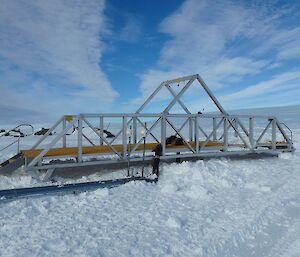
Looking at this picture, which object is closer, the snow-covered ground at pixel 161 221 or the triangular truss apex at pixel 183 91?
the snow-covered ground at pixel 161 221

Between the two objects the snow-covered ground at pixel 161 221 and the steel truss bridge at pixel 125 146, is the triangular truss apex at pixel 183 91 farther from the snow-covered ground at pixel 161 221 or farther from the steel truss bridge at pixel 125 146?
the snow-covered ground at pixel 161 221

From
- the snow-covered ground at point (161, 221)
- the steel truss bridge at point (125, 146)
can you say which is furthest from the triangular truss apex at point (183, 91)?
the snow-covered ground at point (161, 221)

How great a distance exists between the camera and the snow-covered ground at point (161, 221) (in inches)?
169

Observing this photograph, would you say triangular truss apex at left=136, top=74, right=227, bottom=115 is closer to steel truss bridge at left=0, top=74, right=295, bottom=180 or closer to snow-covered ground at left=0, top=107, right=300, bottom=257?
steel truss bridge at left=0, top=74, right=295, bottom=180

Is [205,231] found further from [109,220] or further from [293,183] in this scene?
[293,183]

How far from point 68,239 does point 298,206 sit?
4174 mm

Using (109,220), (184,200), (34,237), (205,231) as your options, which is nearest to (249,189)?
(184,200)

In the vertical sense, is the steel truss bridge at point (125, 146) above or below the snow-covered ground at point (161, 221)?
above

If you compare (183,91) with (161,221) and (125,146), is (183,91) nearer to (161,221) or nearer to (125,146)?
(125,146)

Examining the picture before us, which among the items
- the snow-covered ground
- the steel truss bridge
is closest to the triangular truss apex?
the steel truss bridge

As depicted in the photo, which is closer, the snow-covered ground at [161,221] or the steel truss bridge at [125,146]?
the snow-covered ground at [161,221]

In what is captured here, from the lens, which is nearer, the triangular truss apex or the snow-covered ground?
the snow-covered ground

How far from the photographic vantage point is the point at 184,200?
21.0ft

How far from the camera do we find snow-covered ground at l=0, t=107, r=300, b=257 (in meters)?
4.28
